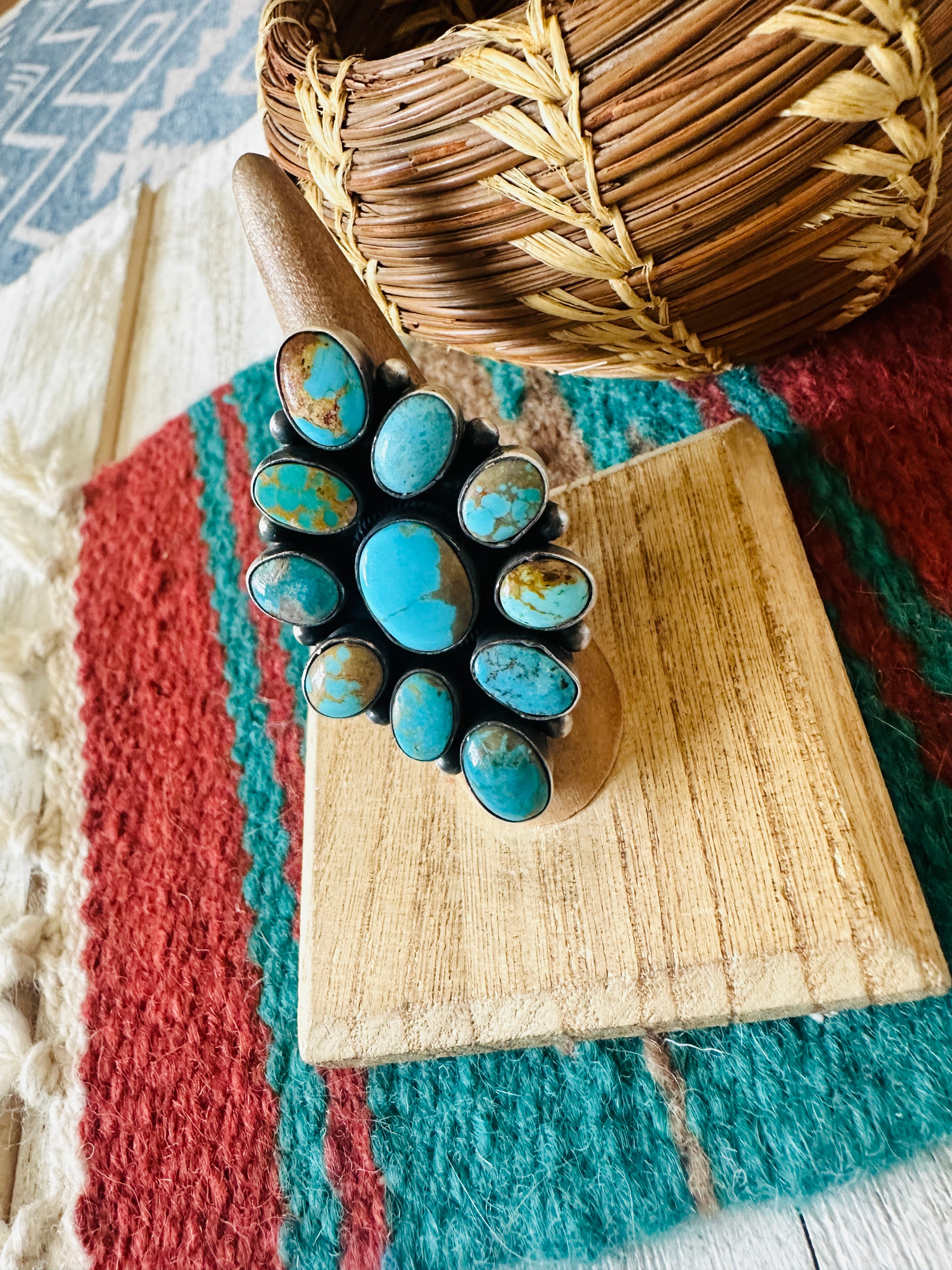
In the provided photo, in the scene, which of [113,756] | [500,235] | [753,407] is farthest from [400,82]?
[113,756]

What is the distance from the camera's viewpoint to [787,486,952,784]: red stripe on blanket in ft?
1.20

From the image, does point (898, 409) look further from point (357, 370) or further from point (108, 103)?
point (108, 103)

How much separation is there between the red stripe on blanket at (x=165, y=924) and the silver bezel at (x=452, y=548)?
21cm

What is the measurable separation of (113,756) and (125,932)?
10 centimetres

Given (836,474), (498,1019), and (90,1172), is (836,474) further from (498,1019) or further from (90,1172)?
(90,1172)

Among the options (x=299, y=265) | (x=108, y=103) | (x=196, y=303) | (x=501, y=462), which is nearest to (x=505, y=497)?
(x=501, y=462)

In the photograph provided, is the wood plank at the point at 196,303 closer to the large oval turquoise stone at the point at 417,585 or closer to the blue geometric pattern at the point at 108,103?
the blue geometric pattern at the point at 108,103

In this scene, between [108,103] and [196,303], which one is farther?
[108,103]

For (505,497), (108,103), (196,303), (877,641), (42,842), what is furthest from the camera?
(108,103)

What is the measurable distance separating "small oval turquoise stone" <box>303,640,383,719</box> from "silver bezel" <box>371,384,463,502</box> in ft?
0.17

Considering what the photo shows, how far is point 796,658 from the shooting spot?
350 millimetres

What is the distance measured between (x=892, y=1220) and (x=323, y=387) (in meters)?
0.34

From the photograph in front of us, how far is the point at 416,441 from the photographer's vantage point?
289 millimetres

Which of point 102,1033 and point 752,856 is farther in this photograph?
point 102,1033
